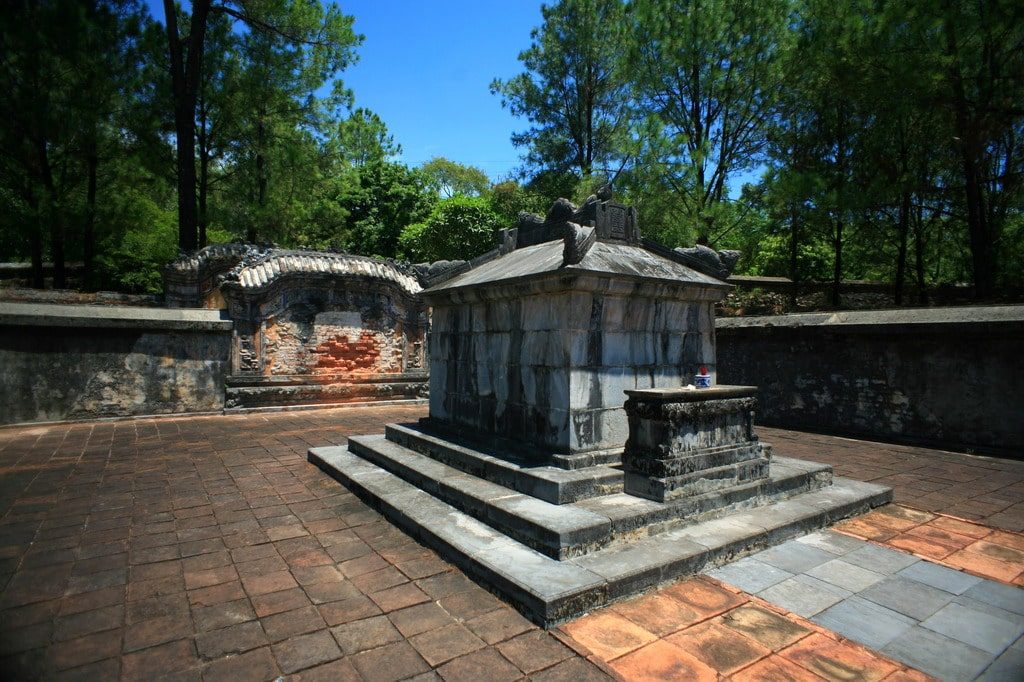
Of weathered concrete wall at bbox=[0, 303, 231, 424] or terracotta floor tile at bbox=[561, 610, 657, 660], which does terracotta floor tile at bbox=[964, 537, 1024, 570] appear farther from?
weathered concrete wall at bbox=[0, 303, 231, 424]

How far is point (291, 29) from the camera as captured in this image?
16.5 m

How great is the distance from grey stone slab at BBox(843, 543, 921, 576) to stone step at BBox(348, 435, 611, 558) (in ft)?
5.80

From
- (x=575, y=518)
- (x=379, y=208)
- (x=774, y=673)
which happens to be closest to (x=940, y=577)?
(x=774, y=673)

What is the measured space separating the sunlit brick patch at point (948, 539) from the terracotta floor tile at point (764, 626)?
1709 millimetres

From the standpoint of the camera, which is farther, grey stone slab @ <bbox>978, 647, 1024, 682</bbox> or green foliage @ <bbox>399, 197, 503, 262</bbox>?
green foliage @ <bbox>399, 197, 503, 262</bbox>

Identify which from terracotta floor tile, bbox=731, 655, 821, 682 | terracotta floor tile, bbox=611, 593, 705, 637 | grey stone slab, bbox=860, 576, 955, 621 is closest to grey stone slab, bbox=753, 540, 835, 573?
grey stone slab, bbox=860, 576, 955, 621

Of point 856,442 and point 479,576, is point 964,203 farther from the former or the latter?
point 479,576

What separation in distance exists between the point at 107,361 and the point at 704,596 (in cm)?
1095

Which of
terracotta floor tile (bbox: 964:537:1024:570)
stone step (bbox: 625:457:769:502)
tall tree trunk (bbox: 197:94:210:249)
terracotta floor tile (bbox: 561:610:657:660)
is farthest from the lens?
tall tree trunk (bbox: 197:94:210:249)

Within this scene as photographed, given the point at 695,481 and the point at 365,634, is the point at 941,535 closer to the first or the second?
the point at 695,481

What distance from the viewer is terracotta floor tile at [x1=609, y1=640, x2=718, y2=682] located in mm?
2449

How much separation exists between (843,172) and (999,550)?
10.8 m

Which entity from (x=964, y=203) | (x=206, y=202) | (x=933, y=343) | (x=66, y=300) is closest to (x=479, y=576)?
(x=933, y=343)

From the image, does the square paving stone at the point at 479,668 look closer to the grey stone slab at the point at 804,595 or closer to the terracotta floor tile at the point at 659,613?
the terracotta floor tile at the point at 659,613
